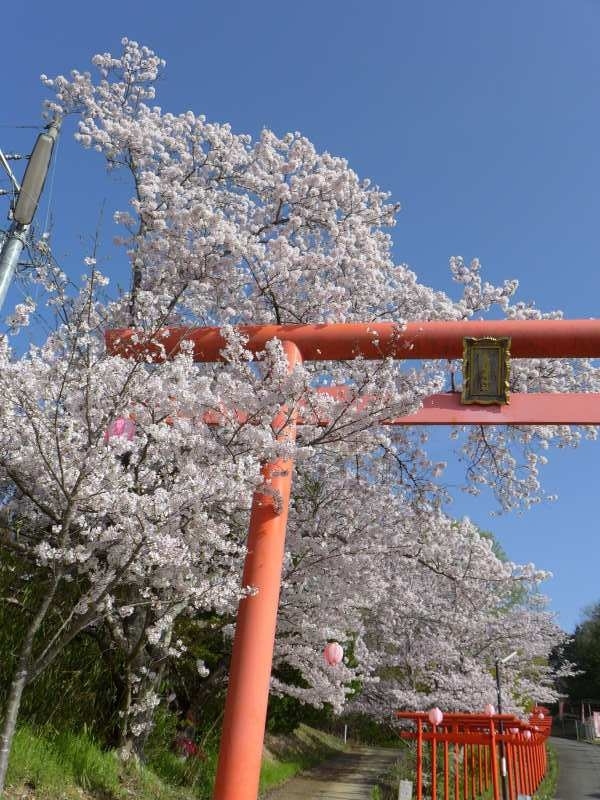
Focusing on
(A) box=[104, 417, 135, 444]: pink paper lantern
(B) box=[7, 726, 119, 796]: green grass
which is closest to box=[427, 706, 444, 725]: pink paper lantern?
(B) box=[7, 726, 119, 796]: green grass

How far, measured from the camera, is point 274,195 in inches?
322

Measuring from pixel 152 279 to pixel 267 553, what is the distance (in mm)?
3780

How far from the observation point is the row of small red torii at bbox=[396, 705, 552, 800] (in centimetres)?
830

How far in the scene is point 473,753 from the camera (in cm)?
1185

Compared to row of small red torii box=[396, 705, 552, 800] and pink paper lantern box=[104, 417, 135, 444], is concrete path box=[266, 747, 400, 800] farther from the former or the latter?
pink paper lantern box=[104, 417, 135, 444]

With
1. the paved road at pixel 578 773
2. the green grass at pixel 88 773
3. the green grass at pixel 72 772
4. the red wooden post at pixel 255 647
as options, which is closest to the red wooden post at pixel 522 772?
the paved road at pixel 578 773

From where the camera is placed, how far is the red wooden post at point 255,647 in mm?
5422

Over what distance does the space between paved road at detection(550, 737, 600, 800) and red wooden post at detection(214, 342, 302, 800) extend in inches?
527

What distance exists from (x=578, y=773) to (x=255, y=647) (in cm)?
1942

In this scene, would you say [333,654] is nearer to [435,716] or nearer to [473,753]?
[435,716]

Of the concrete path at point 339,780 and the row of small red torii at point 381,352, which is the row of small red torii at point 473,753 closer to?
the concrete path at point 339,780

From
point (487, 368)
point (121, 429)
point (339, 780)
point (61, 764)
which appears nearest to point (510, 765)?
point (339, 780)

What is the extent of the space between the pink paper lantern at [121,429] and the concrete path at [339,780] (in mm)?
7061

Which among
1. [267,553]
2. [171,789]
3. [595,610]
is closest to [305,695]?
[171,789]
